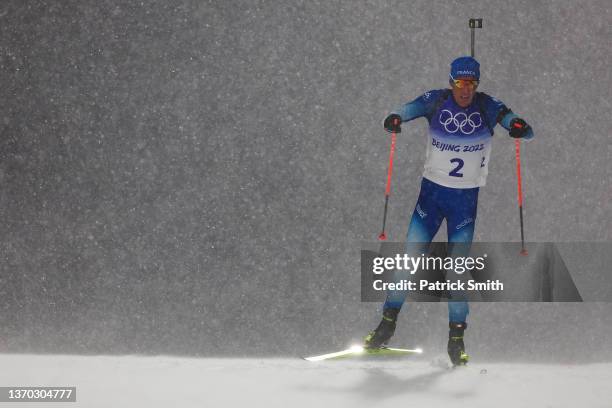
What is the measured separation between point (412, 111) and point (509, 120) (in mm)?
467

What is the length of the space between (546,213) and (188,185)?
2.01 meters

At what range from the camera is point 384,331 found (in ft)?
10.6

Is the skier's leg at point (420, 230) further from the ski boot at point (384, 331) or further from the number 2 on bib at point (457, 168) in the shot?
the number 2 on bib at point (457, 168)

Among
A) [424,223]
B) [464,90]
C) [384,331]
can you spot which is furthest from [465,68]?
[384,331]

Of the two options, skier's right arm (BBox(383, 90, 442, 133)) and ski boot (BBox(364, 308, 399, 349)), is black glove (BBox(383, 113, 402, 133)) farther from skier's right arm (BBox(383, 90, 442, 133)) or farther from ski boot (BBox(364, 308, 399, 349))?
ski boot (BBox(364, 308, 399, 349))

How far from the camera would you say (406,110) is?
10.2 ft

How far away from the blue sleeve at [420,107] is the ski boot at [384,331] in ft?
3.26

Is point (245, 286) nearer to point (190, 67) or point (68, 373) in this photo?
point (68, 373)

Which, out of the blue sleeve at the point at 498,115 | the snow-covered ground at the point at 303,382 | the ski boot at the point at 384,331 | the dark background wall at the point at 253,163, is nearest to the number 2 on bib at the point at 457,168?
the blue sleeve at the point at 498,115

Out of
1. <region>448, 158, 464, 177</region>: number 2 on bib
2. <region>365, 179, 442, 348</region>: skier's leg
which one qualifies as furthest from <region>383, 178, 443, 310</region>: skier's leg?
<region>448, 158, 464, 177</region>: number 2 on bib

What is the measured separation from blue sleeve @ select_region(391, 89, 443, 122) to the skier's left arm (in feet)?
0.85

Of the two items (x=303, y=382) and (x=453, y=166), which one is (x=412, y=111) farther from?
(x=303, y=382)

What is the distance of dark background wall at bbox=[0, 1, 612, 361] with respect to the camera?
11.2 feet

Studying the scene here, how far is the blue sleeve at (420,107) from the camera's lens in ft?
10.1
